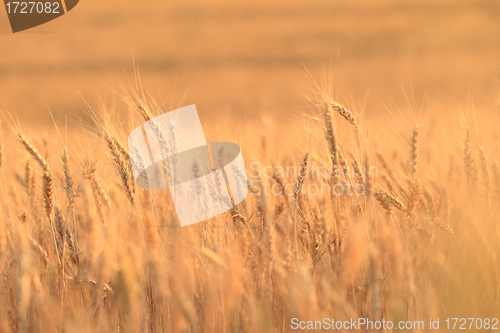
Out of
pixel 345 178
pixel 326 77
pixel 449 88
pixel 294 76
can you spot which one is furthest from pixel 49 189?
pixel 294 76

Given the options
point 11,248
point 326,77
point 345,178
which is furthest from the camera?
point 326,77

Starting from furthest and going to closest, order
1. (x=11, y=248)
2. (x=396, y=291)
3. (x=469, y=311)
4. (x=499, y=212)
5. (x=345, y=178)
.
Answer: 1. (x=11, y=248)
2. (x=345, y=178)
3. (x=499, y=212)
4. (x=396, y=291)
5. (x=469, y=311)

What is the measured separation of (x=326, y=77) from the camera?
5.27 feet

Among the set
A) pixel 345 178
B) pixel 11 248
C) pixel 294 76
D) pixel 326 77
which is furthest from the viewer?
pixel 294 76

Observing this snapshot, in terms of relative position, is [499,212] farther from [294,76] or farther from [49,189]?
[294,76]

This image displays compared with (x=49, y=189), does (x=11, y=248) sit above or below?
below

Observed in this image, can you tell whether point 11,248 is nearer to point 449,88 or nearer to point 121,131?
point 121,131

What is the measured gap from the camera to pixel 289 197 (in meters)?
1.40

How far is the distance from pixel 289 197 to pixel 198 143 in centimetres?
54

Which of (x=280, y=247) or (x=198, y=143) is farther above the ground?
(x=198, y=143)

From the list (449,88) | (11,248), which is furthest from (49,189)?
(449,88)

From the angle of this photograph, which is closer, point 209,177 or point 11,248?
point 209,177

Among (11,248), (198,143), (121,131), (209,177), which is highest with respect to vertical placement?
(121,131)

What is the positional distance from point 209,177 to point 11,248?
0.99 meters
